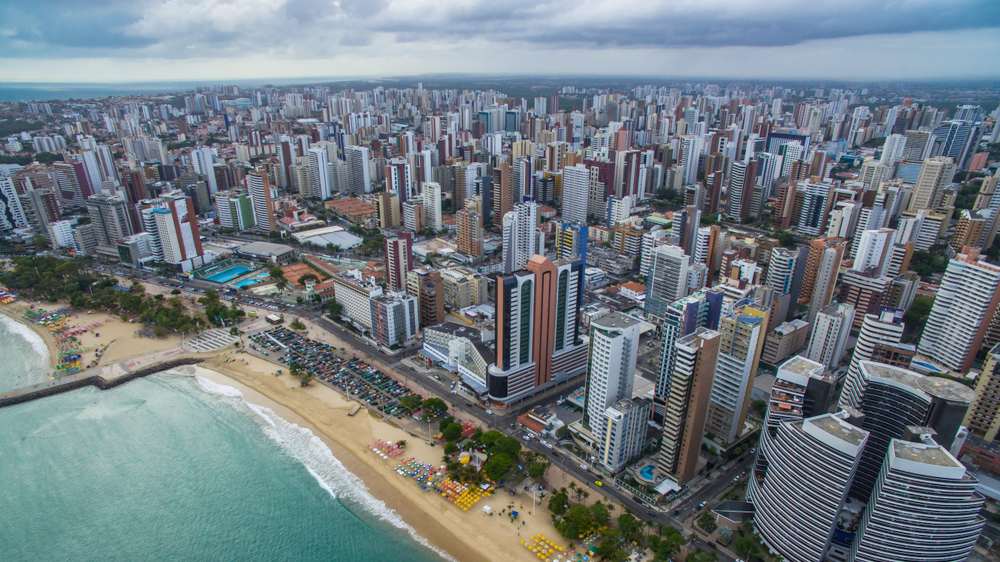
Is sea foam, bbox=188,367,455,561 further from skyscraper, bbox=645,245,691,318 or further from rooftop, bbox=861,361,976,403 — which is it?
skyscraper, bbox=645,245,691,318

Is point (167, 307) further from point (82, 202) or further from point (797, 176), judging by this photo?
point (797, 176)

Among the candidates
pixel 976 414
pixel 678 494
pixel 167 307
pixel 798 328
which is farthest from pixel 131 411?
pixel 976 414

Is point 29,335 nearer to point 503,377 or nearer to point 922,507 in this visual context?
point 503,377

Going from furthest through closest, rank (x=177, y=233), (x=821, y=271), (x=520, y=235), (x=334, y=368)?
1. (x=177, y=233)
2. (x=520, y=235)
3. (x=821, y=271)
4. (x=334, y=368)

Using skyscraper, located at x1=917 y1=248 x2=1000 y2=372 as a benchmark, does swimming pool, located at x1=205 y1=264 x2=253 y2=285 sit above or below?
below

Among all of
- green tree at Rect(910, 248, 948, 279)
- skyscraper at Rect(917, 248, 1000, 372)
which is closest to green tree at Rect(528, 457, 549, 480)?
skyscraper at Rect(917, 248, 1000, 372)

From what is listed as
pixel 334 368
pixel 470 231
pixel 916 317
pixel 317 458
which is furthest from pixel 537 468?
pixel 916 317

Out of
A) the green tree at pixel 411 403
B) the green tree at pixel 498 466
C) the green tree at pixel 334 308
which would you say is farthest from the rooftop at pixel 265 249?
the green tree at pixel 498 466
